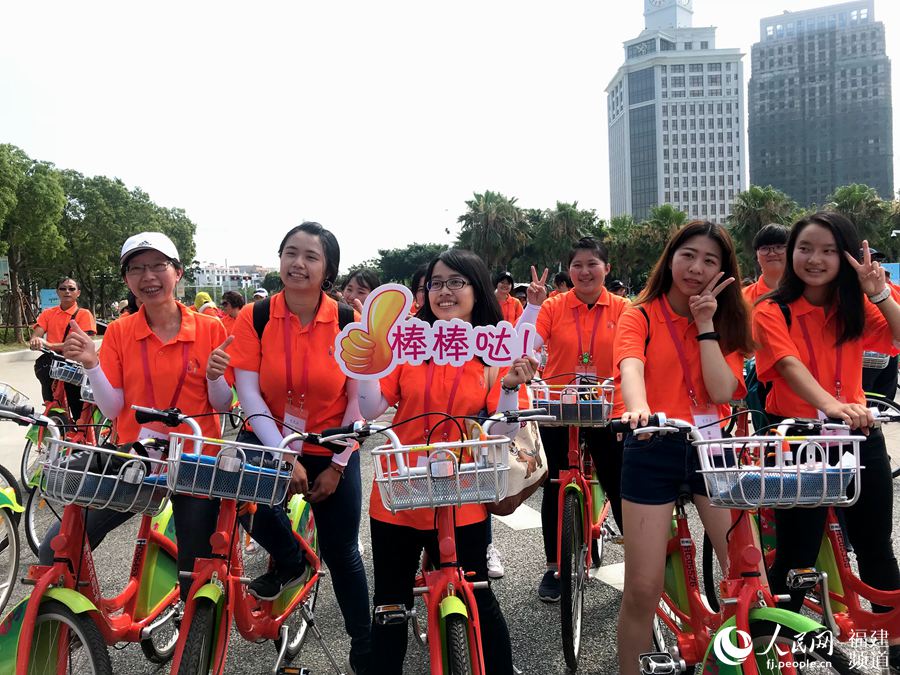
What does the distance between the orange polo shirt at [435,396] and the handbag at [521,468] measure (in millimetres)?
67

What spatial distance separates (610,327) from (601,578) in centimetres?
159

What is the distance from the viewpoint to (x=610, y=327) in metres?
4.08

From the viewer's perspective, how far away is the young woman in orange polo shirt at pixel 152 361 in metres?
2.86

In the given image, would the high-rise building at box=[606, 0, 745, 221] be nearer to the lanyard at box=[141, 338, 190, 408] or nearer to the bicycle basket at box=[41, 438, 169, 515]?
the lanyard at box=[141, 338, 190, 408]

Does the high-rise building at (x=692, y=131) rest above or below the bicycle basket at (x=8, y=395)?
above

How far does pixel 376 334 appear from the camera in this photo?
98.2 inches

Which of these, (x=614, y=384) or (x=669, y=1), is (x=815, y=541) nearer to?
(x=614, y=384)

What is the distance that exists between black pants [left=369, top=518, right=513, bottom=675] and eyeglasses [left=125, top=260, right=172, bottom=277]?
1.47 meters

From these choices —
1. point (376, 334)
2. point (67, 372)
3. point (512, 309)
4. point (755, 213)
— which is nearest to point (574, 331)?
point (376, 334)

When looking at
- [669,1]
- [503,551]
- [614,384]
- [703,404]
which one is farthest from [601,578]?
[669,1]

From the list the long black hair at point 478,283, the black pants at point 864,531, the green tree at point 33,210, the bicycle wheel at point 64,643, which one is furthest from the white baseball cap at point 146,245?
the green tree at point 33,210

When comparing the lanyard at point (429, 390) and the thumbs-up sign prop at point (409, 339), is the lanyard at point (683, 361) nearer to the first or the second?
the thumbs-up sign prop at point (409, 339)

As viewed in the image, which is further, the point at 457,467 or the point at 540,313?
the point at 540,313

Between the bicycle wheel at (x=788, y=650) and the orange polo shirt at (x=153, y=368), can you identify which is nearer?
the bicycle wheel at (x=788, y=650)
